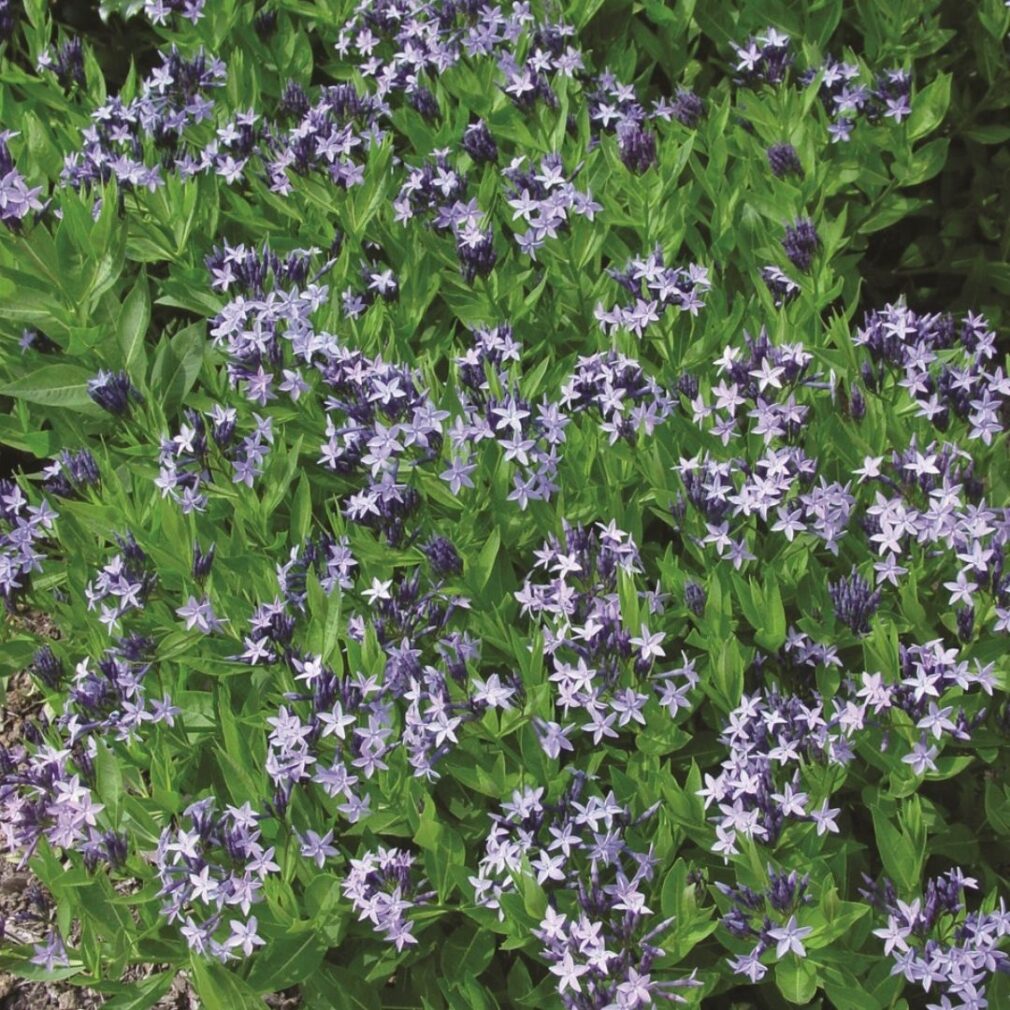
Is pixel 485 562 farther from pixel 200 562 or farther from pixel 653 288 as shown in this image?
pixel 653 288

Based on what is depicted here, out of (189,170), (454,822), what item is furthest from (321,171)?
(454,822)

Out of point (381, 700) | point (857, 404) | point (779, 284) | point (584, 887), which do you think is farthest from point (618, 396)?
point (584, 887)

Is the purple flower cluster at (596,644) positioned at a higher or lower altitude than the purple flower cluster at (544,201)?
lower

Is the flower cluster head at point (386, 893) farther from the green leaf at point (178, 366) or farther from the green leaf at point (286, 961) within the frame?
the green leaf at point (178, 366)

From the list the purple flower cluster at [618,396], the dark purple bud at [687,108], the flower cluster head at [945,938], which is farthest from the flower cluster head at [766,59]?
the flower cluster head at [945,938]

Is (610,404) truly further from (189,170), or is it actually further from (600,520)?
(189,170)
